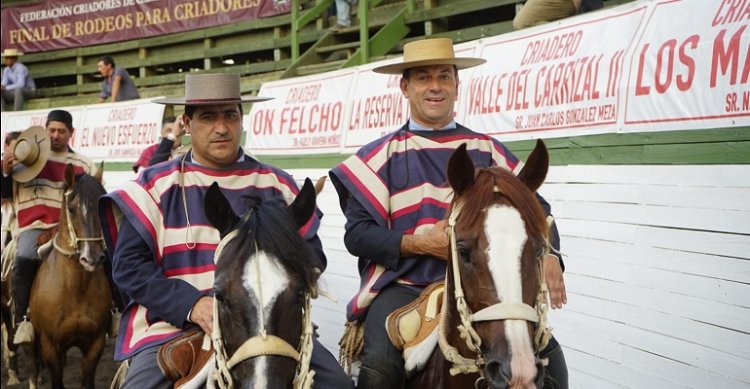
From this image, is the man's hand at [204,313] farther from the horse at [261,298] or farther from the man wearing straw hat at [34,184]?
the man wearing straw hat at [34,184]

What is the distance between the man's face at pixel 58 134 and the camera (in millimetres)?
8668

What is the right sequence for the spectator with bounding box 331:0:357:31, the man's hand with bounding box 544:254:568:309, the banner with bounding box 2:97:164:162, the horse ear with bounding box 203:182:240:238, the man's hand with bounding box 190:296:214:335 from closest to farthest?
the horse ear with bounding box 203:182:240:238 → the man's hand with bounding box 190:296:214:335 → the man's hand with bounding box 544:254:568:309 → the spectator with bounding box 331:0:357:31 → the banner with bounding box 2:97:164:162

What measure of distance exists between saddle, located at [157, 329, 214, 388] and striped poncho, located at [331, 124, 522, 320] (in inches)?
36.5

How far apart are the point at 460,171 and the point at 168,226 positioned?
1.37m

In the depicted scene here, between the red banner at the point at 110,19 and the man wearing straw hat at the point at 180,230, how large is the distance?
1212 cm

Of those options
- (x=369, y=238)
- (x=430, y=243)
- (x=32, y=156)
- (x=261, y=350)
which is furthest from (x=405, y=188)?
(x=32, y=156)

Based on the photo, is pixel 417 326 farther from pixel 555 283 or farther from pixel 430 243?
pixel 555 283

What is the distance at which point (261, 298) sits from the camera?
3.22m

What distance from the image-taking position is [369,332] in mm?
4168

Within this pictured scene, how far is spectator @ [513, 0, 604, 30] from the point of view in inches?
320

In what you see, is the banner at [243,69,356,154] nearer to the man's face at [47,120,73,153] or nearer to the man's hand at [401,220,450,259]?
the man's face at [47,120,73,153]

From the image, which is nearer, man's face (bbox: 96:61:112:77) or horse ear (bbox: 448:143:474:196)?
horse ear (bbox: 448:143:474:196)

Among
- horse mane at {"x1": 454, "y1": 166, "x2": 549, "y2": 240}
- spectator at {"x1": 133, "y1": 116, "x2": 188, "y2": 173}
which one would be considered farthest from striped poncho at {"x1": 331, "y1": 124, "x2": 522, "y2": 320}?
spectator at {"x1": 133, "y1": 116, "x2": 188, "y2": 173}

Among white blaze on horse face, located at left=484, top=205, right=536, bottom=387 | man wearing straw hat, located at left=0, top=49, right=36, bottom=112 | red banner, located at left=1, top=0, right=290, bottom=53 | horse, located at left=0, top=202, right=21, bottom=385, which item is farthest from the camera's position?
man wearing straw hat, located at left=0, top=49, right=36, bottom=112
